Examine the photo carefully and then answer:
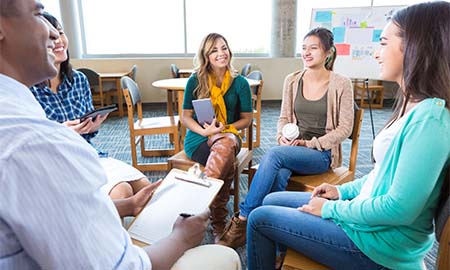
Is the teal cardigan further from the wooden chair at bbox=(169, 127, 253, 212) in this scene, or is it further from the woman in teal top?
the woman in teal top

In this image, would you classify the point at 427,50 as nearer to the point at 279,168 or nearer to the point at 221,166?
the point at 279,168

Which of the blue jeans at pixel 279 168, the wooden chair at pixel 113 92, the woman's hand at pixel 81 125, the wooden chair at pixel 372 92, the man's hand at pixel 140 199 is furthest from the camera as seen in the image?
the wooden chair at pixel 372 92

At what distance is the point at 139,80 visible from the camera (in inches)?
230

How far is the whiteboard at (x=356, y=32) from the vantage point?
3406 millimetres

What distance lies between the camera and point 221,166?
175 centimetres

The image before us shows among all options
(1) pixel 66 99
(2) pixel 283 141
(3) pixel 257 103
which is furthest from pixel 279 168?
(3) pixel 257 103

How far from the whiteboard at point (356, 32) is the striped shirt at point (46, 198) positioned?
3.56m

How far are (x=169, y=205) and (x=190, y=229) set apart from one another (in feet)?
0.74

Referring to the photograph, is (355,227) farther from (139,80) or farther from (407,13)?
(139,80)

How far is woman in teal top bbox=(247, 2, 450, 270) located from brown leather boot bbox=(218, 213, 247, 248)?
0.64 meters

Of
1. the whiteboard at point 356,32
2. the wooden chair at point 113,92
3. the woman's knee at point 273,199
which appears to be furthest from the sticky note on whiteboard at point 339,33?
the wooden chair at point 113,92

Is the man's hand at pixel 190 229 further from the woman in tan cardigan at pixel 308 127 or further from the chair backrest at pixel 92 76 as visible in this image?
the chair backrest at pixel 92 76

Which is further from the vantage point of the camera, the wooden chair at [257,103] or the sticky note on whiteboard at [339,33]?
the sticky note on whiteboard at [339,33]

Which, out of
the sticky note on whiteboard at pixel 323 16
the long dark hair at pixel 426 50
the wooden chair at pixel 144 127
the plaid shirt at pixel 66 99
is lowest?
the wooden chair at pixel 144 127
